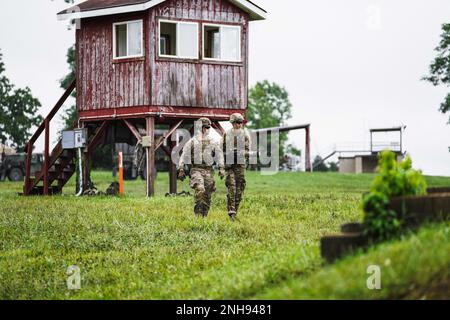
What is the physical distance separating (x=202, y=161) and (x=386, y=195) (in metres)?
10.5

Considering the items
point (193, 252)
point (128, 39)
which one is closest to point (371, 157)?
point (128, 39)

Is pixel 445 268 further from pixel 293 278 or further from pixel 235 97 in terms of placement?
pixel 235 97

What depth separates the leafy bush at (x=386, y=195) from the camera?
10656mm

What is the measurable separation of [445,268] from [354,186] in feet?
105

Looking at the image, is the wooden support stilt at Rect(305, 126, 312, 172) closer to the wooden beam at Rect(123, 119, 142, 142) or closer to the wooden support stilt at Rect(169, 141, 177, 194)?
the wooden support stilt at Rect(169, 141, 177, 194)

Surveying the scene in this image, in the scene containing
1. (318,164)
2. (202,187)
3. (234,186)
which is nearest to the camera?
(234,186)

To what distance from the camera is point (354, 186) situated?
137ft

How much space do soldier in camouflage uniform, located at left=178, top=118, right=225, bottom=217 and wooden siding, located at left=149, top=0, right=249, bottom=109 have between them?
9127 mm

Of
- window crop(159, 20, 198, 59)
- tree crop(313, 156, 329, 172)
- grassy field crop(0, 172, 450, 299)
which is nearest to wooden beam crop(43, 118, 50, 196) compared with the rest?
window crop(159, 20, 198, 59)

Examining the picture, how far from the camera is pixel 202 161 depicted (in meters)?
21.1

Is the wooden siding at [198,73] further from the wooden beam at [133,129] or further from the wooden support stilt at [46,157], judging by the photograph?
the wooden support stilt at [46,157]

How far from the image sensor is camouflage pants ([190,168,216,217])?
2106cm

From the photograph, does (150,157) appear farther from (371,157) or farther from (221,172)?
(371,157)

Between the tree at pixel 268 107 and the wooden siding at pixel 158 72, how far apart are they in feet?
175
